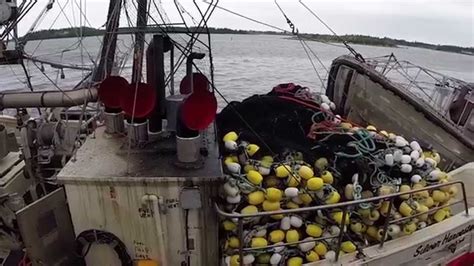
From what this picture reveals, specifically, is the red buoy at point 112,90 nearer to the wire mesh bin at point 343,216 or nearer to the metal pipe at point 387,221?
the wire mesh bin at point 343,216

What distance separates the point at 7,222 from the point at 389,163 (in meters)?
4.83

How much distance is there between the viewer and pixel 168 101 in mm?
4930

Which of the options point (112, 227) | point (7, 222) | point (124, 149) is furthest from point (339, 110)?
point (7, 222)

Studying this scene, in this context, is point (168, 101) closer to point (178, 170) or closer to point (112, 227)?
point (178, 170)

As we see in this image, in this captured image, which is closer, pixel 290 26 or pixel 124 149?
pixel 124 149

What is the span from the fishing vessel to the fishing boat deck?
2 cm

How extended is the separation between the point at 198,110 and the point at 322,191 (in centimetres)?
146

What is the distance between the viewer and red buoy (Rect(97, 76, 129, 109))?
461cm

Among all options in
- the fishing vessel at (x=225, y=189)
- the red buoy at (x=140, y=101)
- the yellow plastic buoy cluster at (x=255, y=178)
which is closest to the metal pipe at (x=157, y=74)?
the fishing vessel at (x=225, y=189)

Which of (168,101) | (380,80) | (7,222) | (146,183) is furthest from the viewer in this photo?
(380,80)

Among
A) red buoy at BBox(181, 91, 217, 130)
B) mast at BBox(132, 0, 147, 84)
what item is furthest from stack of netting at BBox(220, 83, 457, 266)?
mast at BBox(132, 0, 147, 84)

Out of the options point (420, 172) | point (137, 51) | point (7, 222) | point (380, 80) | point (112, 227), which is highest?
point (137, 51)

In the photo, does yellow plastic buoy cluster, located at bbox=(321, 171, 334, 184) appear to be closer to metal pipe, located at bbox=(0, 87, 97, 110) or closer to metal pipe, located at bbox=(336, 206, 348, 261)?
metal pipe, located at bbox=(336, 206, 348, 261)

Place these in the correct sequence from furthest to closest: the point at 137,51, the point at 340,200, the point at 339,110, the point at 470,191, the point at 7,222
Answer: the point at 339,110
the point at 470,191
the point at 7,222
the point at 137,51
the point at 340,200
